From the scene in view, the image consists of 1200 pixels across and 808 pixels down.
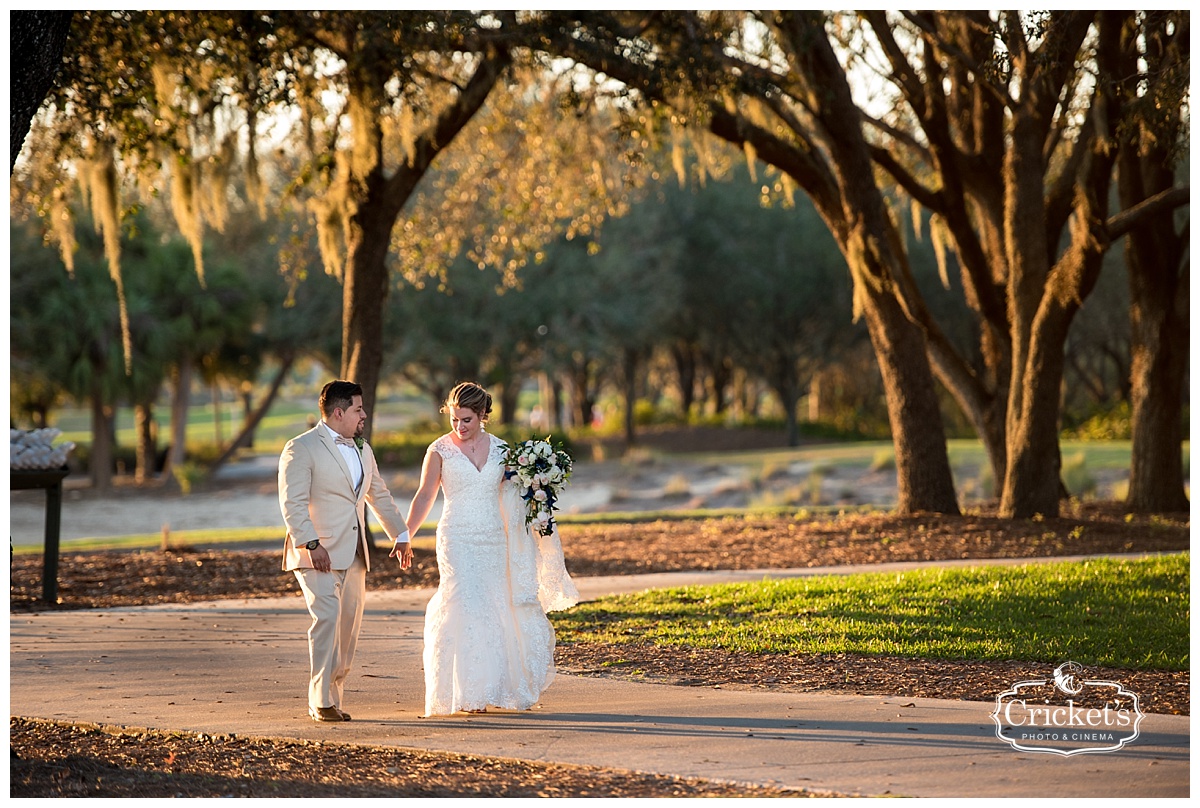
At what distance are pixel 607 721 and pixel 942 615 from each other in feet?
11.4

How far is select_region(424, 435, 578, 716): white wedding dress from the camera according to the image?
675 centimetres

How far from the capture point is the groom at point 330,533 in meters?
6.55

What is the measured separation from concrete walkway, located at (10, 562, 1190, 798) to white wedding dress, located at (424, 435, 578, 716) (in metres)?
0.16

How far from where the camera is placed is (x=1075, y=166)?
14539 mm

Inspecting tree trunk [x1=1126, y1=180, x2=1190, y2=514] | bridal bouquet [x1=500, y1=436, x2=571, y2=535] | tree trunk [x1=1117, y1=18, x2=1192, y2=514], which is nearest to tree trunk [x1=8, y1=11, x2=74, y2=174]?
bridal bouquet [x1=500, y1=436, x2=571, y2=535]

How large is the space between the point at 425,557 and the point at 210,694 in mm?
6420

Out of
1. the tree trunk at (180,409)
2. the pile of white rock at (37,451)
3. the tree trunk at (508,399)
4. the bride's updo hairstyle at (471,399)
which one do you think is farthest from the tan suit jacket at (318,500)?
the tree trunk at (508,399)

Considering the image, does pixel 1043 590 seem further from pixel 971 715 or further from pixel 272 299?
pixel 272 299

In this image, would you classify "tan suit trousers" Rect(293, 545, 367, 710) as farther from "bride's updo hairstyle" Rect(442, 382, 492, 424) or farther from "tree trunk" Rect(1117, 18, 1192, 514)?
"tree trunk" Rect(1117, 18, 1192, 514)

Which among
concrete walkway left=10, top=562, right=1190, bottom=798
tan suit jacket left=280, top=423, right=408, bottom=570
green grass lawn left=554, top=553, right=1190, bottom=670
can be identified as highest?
tan suit jacket left=280, top=423, right=408, bottom=570

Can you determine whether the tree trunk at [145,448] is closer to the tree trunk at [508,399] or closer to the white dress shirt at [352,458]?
the tree trunk at [508,399]

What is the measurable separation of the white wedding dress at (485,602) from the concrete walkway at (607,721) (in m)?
0.16

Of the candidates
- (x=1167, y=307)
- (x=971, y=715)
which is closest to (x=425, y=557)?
(x=971, y=715)

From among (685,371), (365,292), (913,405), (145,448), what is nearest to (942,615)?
(913,405)
